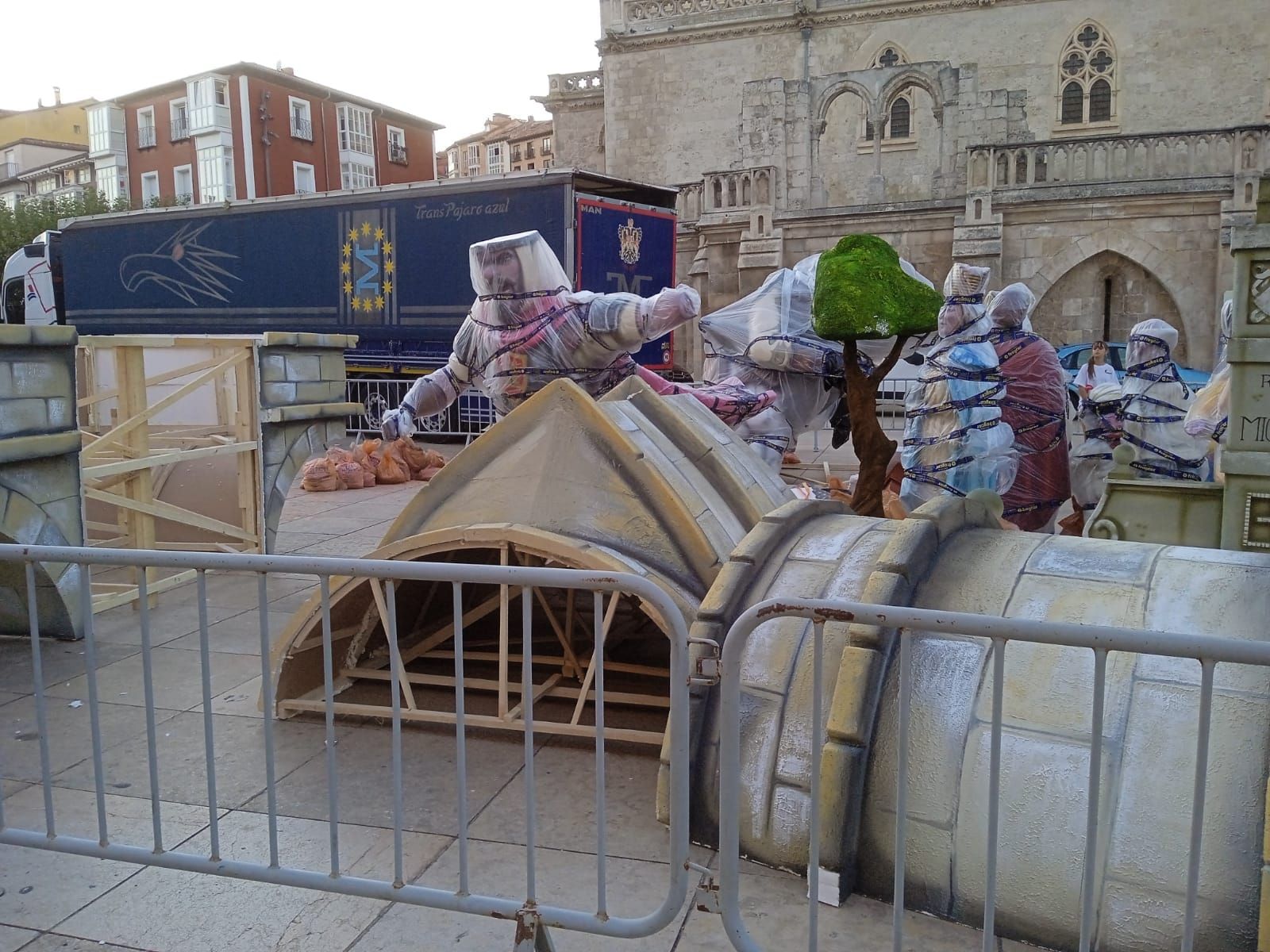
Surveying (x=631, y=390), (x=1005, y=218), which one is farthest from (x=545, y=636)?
(x=1005, y=218)

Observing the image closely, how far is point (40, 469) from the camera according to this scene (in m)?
5.05

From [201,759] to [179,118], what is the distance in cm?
4395

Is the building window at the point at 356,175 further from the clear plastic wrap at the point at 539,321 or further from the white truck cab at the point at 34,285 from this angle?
the clear plastic wrap at the point at 539,321

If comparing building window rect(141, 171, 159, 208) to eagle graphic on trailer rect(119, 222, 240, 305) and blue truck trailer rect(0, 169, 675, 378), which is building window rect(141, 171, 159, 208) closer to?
blue truck trailer rect(0, 169, 675, 378)

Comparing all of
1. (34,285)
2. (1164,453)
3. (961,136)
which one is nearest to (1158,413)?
(1164,453)

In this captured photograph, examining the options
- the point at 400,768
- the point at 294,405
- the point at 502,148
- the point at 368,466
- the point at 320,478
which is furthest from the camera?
the point at 502,148

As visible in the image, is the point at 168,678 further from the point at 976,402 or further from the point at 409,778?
the point at 976,402

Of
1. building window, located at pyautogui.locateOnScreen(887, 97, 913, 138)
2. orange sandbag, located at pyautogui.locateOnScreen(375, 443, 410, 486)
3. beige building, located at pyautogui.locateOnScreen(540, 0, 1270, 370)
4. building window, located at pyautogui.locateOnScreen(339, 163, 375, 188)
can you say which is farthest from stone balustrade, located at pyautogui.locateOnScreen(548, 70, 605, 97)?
orange sandbag, located at pyautogui.locateOnScreen(375, 443, 410, 486)

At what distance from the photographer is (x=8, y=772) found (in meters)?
3.77

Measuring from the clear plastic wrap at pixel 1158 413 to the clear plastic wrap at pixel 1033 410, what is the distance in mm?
800

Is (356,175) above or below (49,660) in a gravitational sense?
above

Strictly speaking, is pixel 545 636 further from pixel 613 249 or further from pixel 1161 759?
pixel 613 249

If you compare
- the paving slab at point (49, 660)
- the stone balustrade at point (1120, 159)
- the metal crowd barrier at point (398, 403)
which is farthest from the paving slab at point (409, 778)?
the stone balustrade at point (1120, 159)

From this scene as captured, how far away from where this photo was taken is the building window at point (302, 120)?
1591 inches
